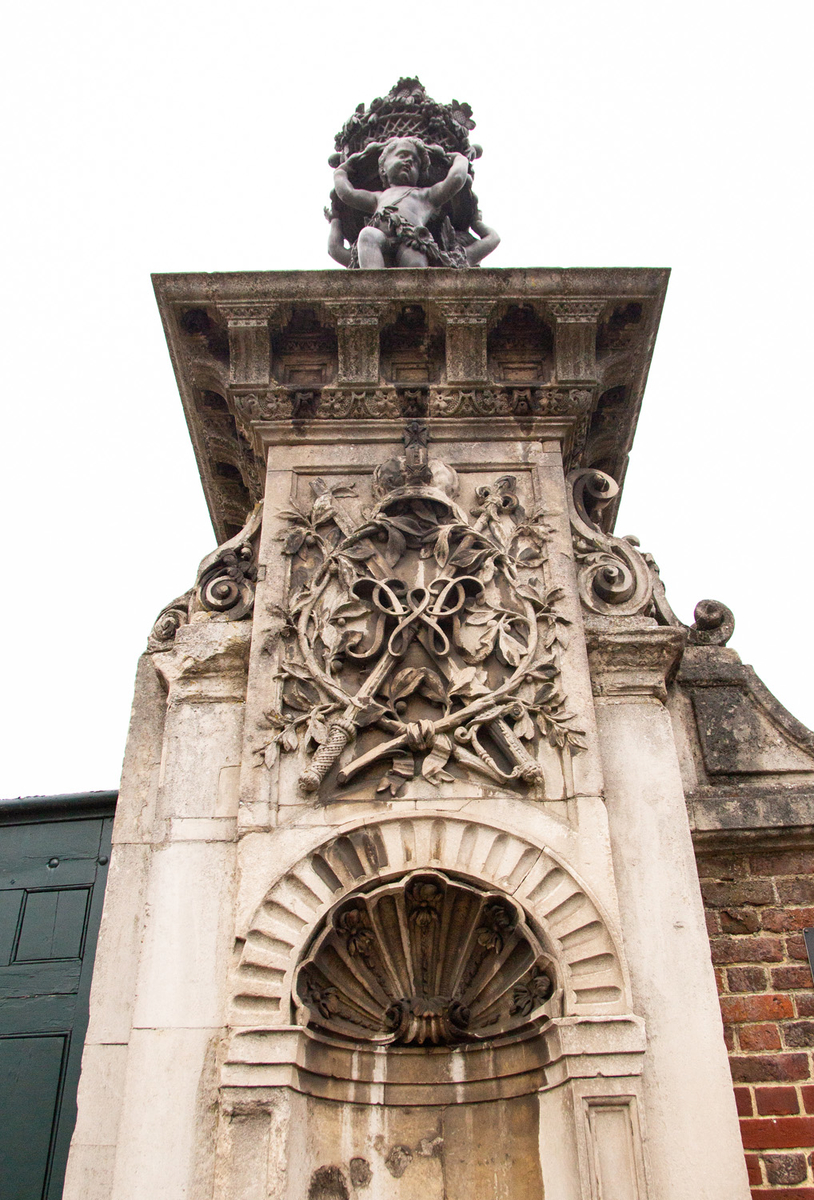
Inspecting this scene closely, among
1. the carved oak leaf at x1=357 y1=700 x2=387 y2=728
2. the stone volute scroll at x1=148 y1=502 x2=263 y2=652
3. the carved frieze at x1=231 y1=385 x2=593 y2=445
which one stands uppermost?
the carved frieze at x1=231 y1=385 x2=593 y2=445

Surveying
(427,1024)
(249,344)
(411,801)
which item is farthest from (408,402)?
(427,1024)

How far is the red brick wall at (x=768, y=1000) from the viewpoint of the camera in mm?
3455

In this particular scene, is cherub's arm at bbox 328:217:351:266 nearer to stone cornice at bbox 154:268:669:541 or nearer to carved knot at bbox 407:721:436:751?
stone cornice at bbox 154:268:669:541

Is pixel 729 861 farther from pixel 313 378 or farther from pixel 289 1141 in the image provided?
pixel 313 378

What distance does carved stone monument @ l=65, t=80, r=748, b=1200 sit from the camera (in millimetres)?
3359

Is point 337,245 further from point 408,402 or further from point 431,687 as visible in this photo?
point 431,687

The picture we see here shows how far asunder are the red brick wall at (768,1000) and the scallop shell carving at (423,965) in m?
0.85

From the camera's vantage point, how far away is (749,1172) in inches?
135

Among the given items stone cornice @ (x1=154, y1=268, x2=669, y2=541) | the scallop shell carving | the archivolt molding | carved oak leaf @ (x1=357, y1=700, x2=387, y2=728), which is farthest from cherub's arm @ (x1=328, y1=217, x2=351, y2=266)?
the scallop shell carving

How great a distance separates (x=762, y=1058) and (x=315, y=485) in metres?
3.14

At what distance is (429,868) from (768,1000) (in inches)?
55.7

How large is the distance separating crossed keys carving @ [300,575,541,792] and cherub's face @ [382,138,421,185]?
11.1 feet

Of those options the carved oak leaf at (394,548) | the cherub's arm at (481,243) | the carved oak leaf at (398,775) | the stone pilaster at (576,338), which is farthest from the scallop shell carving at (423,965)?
the cherub's arm at (481,243)

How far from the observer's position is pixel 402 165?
6426mm
